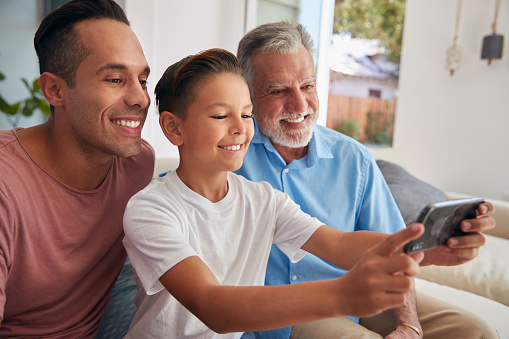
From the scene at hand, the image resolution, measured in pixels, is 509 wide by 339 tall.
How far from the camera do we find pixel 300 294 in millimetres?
828

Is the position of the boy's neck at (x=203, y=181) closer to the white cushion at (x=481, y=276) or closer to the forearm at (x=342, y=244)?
the forearm at (x=342, y=244)

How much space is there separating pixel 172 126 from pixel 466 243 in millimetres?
813

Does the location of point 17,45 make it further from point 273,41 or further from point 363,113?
point 363,113

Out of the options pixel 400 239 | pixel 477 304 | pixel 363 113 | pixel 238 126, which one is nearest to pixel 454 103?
pixel 477 304

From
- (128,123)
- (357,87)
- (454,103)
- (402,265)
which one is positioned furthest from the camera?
(357,87)

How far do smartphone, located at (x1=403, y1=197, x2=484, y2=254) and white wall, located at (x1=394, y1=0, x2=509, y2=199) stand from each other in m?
3.96

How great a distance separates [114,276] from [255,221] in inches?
22.1

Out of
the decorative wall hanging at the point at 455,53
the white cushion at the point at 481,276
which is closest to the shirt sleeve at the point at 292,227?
the white cushion at the point at 481,276

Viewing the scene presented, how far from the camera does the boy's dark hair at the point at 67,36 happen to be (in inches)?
51.8

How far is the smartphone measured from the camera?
826 mm

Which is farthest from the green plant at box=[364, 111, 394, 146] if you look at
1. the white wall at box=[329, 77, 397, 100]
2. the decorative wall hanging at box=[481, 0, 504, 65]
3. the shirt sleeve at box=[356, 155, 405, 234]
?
the shirt sleeve at box=[356, 155, 405, 234]

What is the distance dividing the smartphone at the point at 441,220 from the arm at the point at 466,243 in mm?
13

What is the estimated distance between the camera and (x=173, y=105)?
48.9 inches

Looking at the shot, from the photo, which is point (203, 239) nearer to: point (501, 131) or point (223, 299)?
point (223, 299)
